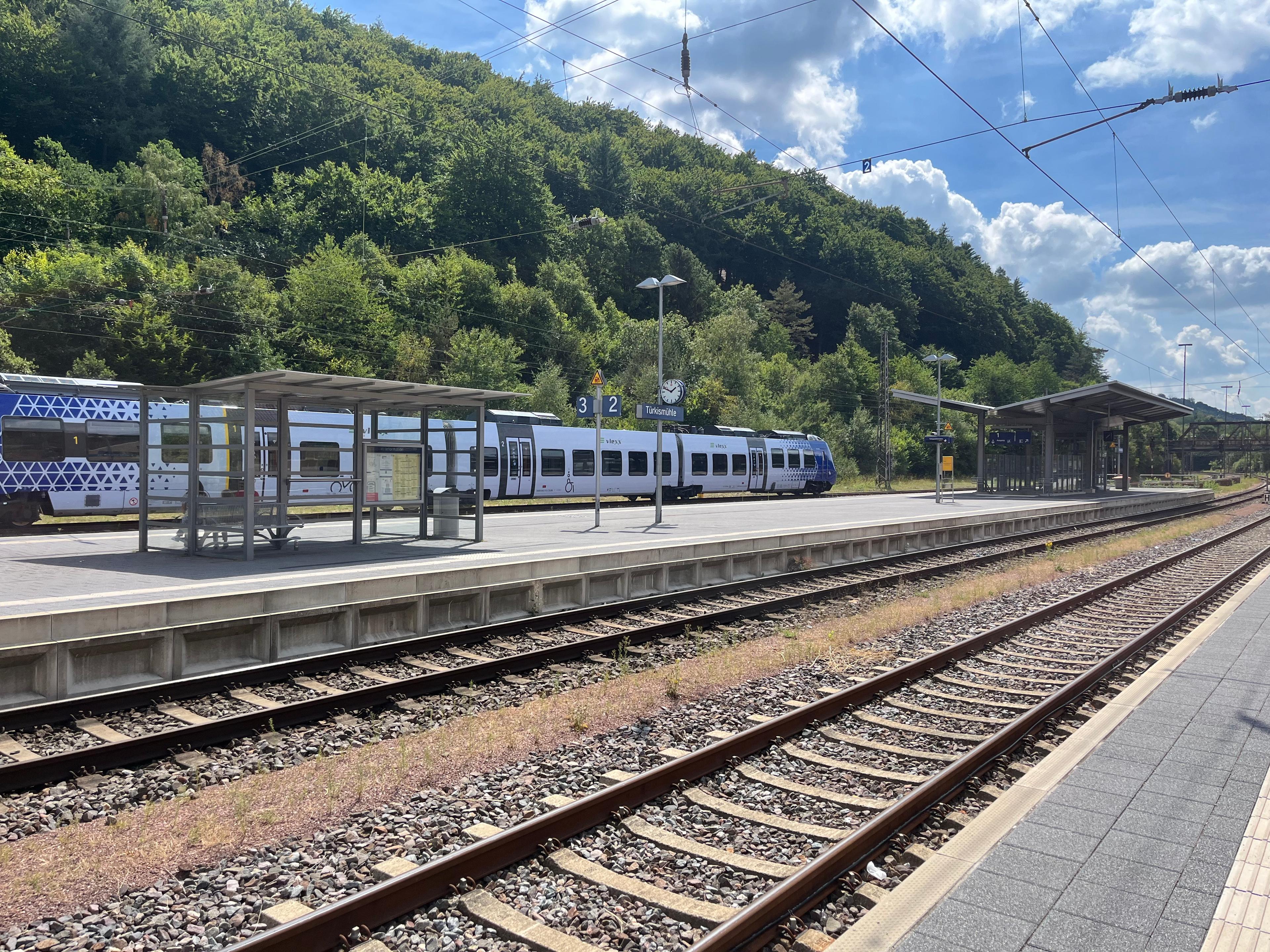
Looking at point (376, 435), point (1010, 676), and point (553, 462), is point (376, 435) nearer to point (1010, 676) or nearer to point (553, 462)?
point (1010, 676)

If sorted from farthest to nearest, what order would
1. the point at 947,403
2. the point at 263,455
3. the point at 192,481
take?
the point at 947,403 → the point at 263,455 → the point at 192,481

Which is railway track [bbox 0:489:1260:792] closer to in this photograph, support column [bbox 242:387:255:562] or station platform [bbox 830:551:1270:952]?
station platform [bbox 830:551:1270:952]

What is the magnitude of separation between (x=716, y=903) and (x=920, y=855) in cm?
121

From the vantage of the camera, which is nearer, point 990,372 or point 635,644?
point 635,644

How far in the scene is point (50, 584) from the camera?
1135cm

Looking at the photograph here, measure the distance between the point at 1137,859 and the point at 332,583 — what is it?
820 centimetres

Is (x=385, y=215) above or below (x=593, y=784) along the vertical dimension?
above

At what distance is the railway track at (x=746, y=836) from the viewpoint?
12.8 ft

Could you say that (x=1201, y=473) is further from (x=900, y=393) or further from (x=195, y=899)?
(x=195, y=899)

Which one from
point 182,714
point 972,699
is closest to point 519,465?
point 182,714

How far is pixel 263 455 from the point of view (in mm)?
22547

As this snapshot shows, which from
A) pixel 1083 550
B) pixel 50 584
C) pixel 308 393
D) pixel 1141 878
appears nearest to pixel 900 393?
pixel 1083 550

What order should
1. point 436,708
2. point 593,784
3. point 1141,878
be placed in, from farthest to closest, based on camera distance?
1. point 436,708
2. point 593,784
3. point 1141,878

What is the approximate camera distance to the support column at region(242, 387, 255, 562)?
1329 cm
